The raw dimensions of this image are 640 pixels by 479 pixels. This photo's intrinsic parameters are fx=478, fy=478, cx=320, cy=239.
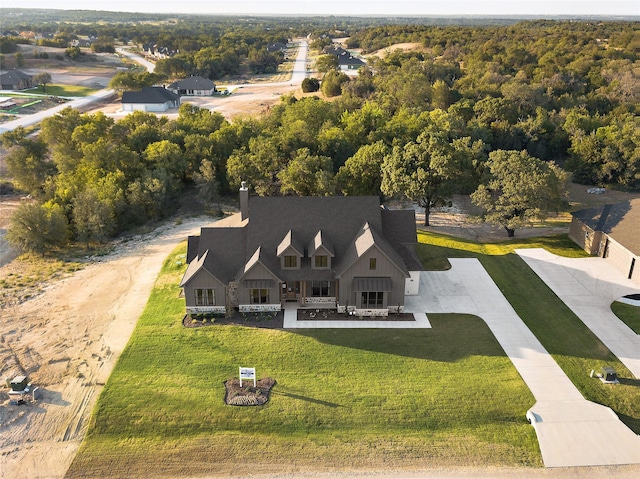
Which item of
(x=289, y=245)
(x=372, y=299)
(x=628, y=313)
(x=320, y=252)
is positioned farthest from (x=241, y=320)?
(x=628, y=313)

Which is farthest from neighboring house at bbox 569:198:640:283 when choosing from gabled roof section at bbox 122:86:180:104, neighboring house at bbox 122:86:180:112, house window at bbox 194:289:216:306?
gabled roof section at bbox 122:86:180:104

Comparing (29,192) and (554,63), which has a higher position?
(554,63)

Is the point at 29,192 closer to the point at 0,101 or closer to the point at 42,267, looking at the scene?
the point at 42,267

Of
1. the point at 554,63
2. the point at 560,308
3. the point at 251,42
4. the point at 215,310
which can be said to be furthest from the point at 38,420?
the point at 251,42

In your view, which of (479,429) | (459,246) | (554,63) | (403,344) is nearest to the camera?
(479,429)

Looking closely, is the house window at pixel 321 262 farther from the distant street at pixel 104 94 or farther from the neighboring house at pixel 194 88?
the neighboring house at pixel 194 88

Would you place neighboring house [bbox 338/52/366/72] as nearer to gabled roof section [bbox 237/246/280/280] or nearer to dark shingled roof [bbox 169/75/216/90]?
dark shingled roof [bbox 169/75/216/90]

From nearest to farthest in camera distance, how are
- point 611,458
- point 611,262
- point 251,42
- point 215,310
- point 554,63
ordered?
point 611,458 → point 215,310 → point 611,262 → point 554,63 → point 251,42
